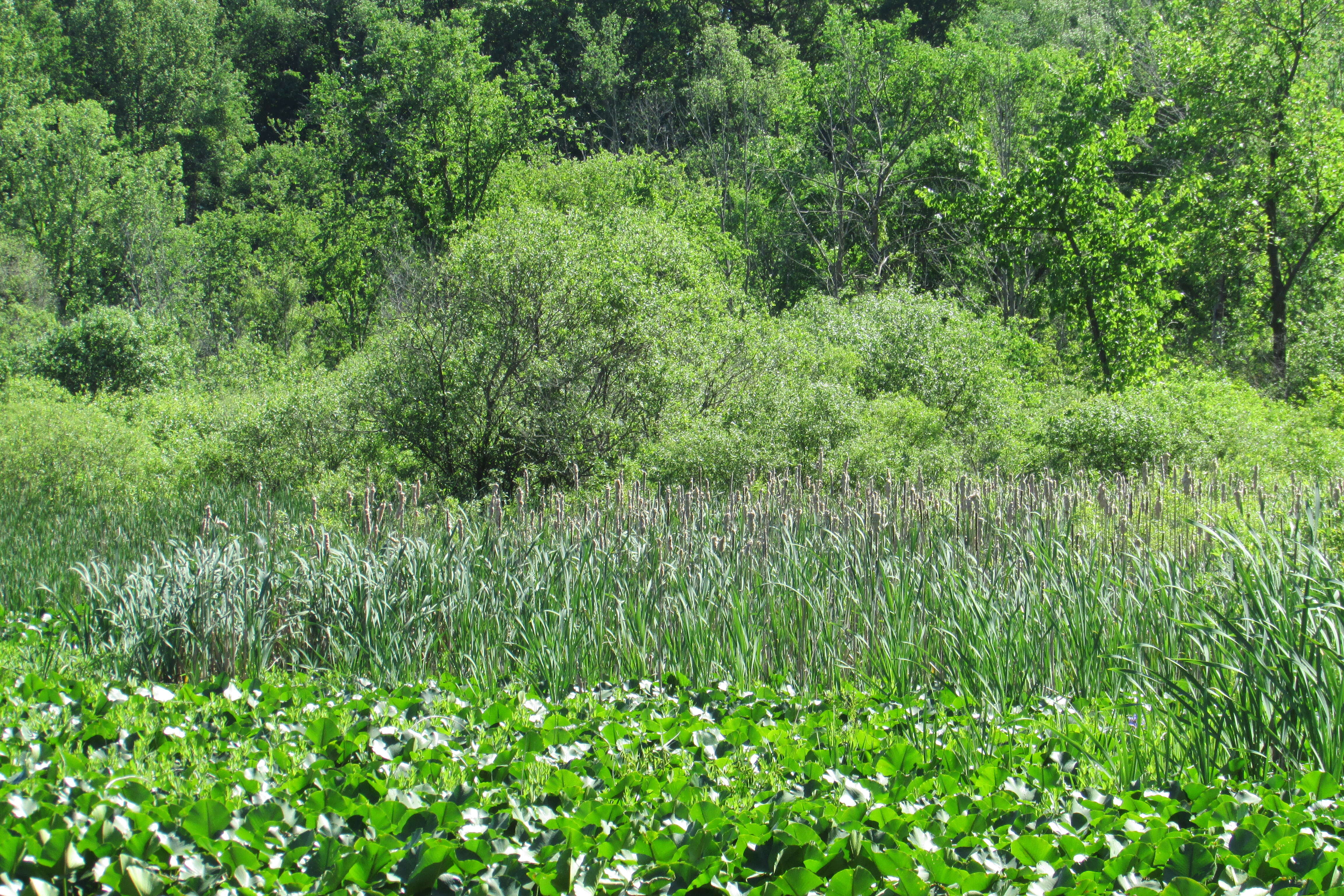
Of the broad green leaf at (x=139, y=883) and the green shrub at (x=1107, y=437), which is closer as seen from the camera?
the broad green leaf at (x=139, y=883)

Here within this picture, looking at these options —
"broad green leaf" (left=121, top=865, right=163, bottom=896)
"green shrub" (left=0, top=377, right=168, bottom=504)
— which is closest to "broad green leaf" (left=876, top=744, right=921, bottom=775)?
"broad green leaf" (left=121, top=865, right=163, bottom=896)

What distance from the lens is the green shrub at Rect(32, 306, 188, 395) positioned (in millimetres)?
22578

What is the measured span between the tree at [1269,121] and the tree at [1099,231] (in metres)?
2.25

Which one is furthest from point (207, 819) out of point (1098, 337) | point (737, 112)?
point (737, 112)

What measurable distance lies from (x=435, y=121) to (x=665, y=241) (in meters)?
15.4

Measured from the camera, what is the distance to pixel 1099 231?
14.6 meters

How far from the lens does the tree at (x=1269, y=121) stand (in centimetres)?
1568

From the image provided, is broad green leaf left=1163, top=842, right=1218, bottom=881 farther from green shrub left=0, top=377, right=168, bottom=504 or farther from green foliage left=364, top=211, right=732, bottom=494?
green shrub left=0, top=377, right=168, bottom=504

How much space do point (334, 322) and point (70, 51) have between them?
2584 centimetres

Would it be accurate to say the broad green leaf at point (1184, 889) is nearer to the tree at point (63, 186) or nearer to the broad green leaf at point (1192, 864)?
the broad green leaf at point (1192, 864)

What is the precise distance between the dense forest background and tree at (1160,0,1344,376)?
0.08 m

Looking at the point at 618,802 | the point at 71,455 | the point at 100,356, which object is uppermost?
the point at 618,802

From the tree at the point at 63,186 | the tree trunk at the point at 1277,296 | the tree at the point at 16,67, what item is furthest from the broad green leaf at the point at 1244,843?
the tree at the point at 16,67

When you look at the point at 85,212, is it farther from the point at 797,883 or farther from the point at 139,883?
the point at 797,883
